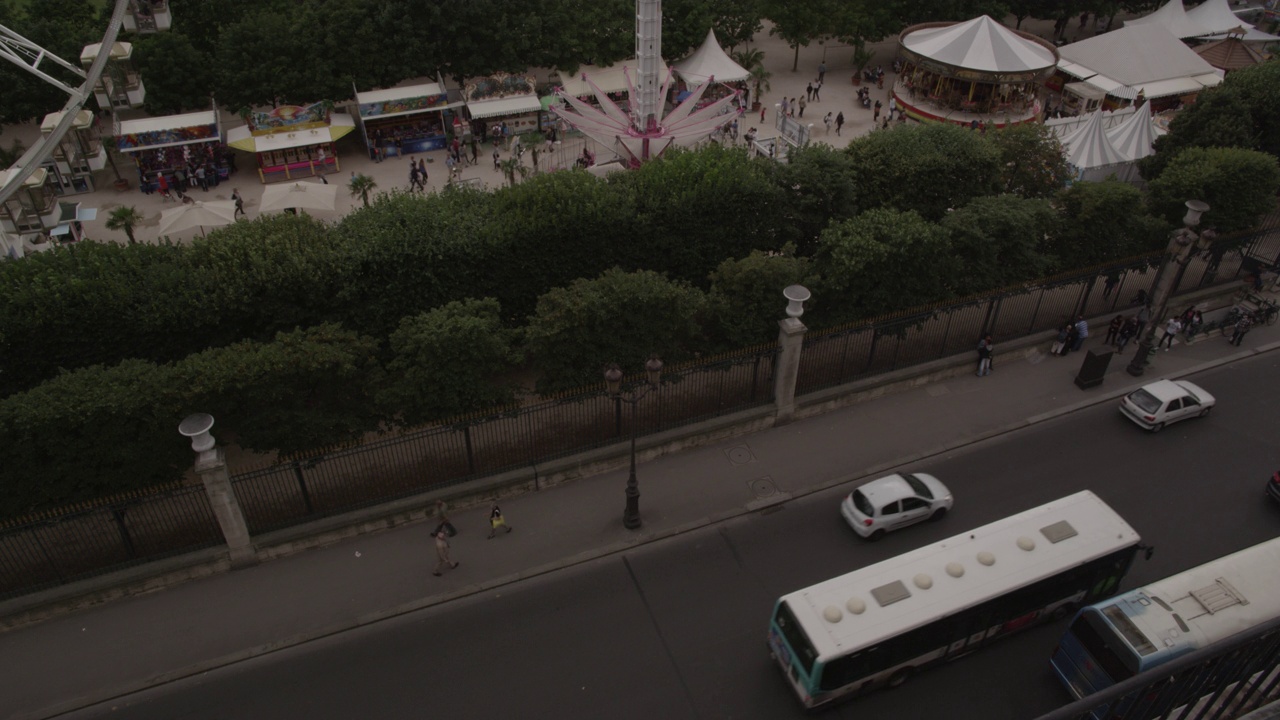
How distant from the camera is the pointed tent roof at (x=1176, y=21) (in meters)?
47.3

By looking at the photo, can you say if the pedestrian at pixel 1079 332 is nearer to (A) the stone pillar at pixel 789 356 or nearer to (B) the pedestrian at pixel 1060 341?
(B) the pedestrian at pixel 1060 341

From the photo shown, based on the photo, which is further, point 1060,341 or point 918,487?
point 1060,341

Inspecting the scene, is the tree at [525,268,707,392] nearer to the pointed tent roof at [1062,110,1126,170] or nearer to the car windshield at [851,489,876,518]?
the car windshield at [851,489,876,518]

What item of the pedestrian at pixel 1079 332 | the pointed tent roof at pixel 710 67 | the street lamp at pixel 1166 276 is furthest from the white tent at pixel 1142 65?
the pedestrian at pixel 1079 332

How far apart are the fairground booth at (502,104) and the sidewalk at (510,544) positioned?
23.9 metres

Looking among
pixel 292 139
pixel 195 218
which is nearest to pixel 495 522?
pixel 195 218

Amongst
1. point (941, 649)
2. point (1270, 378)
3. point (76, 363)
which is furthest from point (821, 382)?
point (76, 363)

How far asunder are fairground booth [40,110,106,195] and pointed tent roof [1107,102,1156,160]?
40715mm

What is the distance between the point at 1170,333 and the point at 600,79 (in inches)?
1108

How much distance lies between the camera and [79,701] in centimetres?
1491

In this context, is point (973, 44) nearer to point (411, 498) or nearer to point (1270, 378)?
point (1270, 378)

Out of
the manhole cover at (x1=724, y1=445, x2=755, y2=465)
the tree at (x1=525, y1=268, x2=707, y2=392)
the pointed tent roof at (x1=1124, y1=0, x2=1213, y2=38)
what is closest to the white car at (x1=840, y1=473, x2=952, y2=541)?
the manhole cover at (x1=724, y1=445, x2=755, y2=465)

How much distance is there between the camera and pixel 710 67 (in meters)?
42.7

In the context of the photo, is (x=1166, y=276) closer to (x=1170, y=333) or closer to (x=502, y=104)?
(x=1170, y=333)
